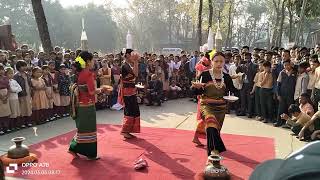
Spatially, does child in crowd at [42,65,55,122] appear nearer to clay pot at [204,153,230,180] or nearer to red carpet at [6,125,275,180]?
red carpet at [6,125,275,180]

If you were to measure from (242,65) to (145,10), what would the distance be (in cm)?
4420

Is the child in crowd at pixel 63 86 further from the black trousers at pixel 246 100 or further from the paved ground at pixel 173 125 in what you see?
the black trousers at pixel 246 100

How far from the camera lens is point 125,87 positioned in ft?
24.0

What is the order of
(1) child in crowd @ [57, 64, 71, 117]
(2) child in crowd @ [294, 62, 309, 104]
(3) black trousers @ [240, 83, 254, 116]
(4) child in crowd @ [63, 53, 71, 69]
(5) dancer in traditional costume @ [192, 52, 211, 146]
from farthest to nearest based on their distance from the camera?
(4) child in crowd @ [63, 53, 71, 69], (3) black trousers @ [240, 83, 254, 116], (1) child in crowd @ [57, 64, 71, 117], (2) child in crowd @ [294, 62, 309, 104], (5) dancer in traditional costume @ [192, 52, 211, 146]

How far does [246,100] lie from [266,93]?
3.32 feet

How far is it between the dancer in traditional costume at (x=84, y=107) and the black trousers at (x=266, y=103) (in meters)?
4.86

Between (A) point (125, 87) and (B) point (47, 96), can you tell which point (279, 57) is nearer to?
(A) point (125, 87)

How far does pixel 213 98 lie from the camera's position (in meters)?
5.91

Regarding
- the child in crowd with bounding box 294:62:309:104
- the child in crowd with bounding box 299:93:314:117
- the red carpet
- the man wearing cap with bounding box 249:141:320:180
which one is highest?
the man wearing cap with bounding box 249:141:320:180

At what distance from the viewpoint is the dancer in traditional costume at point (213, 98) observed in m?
5.72

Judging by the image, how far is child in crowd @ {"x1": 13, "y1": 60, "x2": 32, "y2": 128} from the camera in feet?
27.1

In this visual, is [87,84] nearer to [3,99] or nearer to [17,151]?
[17,151]

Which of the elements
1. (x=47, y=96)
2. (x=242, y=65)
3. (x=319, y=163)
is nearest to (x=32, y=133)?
(x=47, y=96)

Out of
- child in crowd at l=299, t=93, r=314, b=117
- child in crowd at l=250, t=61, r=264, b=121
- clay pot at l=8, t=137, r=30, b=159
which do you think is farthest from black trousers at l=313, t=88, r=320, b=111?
clay pot at l=8, t=137, r=30, b=159
